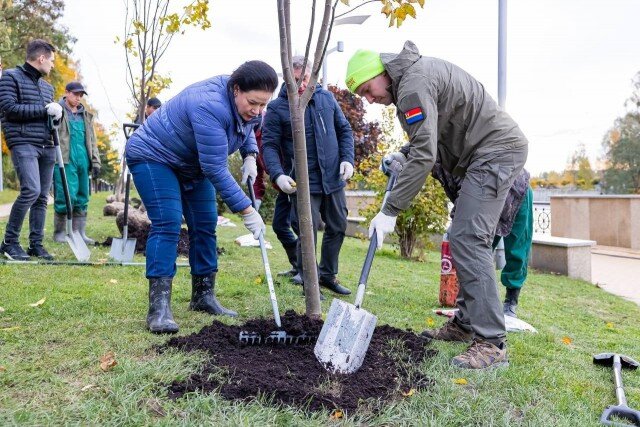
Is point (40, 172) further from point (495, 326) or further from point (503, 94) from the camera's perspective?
point (503, 94)

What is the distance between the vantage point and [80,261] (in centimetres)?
538

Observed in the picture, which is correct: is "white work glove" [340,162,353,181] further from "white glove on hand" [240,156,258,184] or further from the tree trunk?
the tree trunk

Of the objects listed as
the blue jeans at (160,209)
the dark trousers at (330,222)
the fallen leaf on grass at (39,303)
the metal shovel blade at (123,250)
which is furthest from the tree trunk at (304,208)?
the metal shovel blade at (123,250)

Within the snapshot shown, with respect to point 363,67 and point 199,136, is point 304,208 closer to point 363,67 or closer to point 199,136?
point 199,136

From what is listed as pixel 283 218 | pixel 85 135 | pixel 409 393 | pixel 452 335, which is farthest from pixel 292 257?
pixel 85 135

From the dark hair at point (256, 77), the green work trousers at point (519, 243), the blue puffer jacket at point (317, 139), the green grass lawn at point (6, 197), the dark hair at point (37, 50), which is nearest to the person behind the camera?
the dark hair at point (256, 77)

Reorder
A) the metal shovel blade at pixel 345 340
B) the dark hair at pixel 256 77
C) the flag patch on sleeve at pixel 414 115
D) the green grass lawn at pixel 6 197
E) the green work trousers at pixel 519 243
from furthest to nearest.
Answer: the green grass lawn at pixel 6 197
the green work trousers at pixel 519 243
the dark hair at pixel 256 77
the flag patch on sleeve at pixel 414 115
the metal shovel blade at pixel 345 340

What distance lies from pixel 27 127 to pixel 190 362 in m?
3.76

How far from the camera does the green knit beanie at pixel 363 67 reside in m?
3.05

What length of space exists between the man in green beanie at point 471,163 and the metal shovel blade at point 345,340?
1.60 feet

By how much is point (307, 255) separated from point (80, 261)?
2.95m

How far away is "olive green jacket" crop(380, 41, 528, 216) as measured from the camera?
114 inches

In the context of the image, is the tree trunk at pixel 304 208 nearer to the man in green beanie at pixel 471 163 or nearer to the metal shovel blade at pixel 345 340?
the man in green beanie at pixel 471 163

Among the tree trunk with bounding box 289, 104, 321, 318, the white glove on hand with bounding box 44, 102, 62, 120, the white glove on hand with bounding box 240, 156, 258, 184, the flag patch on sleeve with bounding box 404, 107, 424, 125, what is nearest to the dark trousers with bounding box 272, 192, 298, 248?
the white glove on hand with bounding box 240, 156, 258, 184
